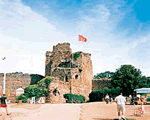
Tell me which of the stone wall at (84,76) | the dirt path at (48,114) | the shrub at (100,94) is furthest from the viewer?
the stone wall at (84,76)

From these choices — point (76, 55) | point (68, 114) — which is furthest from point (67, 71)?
point (68, 114)

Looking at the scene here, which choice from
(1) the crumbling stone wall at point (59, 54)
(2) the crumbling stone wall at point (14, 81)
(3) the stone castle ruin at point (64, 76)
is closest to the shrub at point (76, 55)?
(3) the stone castle ruin at point (64, 76)

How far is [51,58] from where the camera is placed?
3897 centimetres

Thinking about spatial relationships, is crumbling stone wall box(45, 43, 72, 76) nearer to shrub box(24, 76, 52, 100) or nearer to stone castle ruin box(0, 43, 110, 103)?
stone castle ruin box(0, 43, 110, 103)

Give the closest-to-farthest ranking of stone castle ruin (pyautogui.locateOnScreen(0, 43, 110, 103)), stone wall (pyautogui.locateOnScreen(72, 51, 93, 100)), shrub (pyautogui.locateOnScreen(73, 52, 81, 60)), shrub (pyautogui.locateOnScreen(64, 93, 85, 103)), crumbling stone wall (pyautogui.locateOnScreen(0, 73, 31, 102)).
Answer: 1. shrub (pyautogui.locateOnScreen(64, 93, 85, 103))
2. stone castle ruin (pyautogui.locateOnScreen(0, 43, 110, 103))
3. stone wall (pyautogui.locateOnScreen(72, 51, 93, 100))
4. shrub (pyautogui.locateOnScreen(73, 52, 81, 60))
5. crumbling stone wall (pyautogui.locateOnScreen(0, 73, 31, 102))

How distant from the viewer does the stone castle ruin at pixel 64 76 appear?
30381 millimetres

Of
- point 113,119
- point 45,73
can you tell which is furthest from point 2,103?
point 45,73

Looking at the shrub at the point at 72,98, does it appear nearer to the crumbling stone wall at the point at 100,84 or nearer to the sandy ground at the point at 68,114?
the crumbling stone wall at the point at 100,84

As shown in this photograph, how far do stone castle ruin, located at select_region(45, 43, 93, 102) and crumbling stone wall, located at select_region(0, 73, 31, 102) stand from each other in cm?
410

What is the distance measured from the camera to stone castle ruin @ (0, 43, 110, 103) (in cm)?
3038

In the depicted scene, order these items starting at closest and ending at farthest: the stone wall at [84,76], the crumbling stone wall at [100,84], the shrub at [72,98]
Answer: the shrub at [72,98] → the stone wall at [84,76] → the crumbling stone wall at [100,84]

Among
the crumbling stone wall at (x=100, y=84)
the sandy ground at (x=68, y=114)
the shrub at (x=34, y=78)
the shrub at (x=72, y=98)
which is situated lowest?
the shrub at (x=72, y=98)

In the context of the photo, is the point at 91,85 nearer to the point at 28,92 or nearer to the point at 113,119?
the point at 28,92

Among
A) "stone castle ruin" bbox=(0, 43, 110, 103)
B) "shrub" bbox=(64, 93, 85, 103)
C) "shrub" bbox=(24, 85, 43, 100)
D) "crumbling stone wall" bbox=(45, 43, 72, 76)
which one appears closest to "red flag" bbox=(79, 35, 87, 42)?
"stone castle ruin" bbox=(0, 43, 110, 103)
